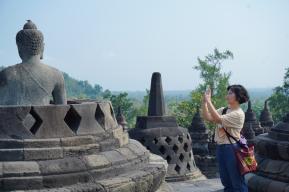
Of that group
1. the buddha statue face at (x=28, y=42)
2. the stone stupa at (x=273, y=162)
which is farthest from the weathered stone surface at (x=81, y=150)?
the stone stupa at (x=273, y=162)

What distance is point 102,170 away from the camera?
12.6 feet

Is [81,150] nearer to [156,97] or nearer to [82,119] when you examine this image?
[82,119]

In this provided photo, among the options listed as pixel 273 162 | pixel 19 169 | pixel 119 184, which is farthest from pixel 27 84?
pixel 273 162

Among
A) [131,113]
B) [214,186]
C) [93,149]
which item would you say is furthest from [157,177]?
[131,113]

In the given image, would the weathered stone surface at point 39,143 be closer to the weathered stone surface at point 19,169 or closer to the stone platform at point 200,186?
the weathered stone surface at point 19,169

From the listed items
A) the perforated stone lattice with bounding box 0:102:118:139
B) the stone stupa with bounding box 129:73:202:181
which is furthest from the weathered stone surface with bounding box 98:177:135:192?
the stone stupa with bounding box 129:73:202:181

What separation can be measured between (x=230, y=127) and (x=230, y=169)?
1.30 ft

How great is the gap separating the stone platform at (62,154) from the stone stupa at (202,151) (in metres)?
10.4

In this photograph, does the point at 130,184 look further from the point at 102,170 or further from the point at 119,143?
the point at 119,143

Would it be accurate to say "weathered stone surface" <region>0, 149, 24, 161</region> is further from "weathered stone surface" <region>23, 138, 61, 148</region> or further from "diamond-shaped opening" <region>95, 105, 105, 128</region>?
"diamond-shaped opening" <region>95, 105, 105, 128</region>

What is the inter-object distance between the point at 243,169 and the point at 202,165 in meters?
10.7

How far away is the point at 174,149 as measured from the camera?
9.72 m

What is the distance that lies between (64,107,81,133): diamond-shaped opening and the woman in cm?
122

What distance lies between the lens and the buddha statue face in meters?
4.41
